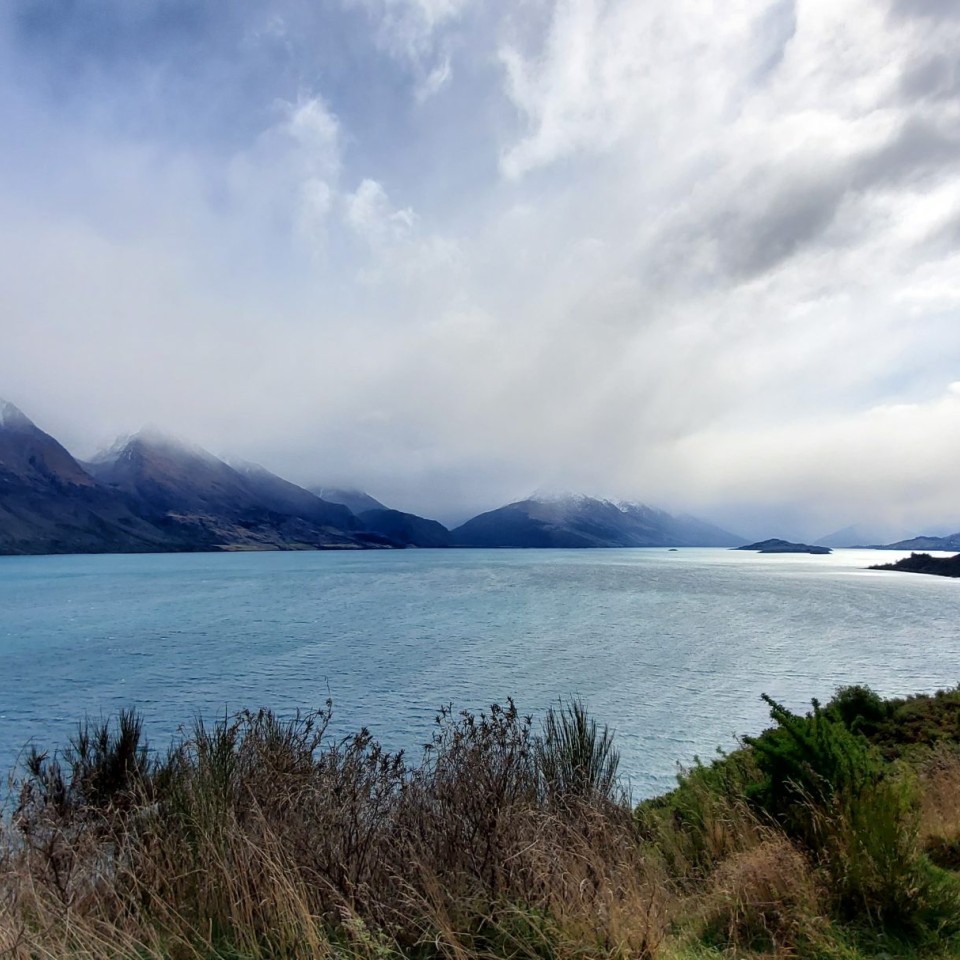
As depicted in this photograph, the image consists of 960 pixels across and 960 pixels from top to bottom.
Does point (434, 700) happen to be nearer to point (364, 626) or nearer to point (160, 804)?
point (160, 804)

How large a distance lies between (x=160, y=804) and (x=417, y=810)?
14.2 feet

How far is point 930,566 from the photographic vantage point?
14850 cm

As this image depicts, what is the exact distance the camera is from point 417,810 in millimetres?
6953

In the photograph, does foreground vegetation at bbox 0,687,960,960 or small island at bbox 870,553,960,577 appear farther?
small island at bbox 870,553,960,577

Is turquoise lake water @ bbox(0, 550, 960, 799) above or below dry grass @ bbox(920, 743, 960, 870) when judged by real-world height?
below

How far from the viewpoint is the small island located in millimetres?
135625

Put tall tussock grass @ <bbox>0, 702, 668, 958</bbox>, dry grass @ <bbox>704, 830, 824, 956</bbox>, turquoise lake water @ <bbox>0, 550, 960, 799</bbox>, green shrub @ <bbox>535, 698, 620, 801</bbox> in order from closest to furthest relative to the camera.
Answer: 1. tall tussock grass @ <bbox>0, 702, 668, 958</bbox>
2. dry grass @ <bbox>704, 830, 824, 956</bbox>
3. green shrub @ <bbox>535, 698, 620, 801</bbox>
4. turquoise lake water @ <bbox>0, 550, 960, 799</bbox>

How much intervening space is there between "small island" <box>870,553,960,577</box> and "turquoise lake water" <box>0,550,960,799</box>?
8402 cm

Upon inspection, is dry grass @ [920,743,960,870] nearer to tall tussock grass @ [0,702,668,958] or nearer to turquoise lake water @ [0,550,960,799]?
tall tussock grass @ [0,702,668,958]

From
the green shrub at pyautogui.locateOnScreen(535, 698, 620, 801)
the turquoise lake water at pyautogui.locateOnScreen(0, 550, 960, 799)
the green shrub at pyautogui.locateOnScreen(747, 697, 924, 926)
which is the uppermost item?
the green shrub at pyautogui.locateOnScreen(747, 697, 924, 926)

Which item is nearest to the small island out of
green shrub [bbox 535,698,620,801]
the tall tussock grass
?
green shrub [bbox 535,698,620,801]

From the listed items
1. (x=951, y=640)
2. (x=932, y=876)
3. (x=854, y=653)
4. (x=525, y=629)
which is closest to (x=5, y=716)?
(x=932, y=876)

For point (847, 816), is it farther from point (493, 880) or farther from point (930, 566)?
point (930, 566)

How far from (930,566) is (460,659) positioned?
15923 cm
